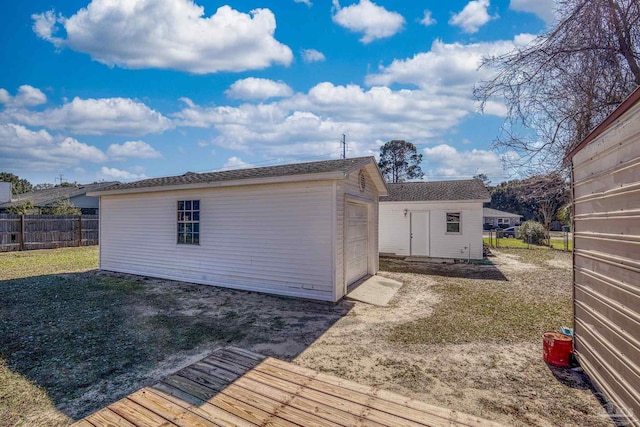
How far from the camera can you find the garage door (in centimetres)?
762

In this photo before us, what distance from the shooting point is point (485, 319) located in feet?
18.5

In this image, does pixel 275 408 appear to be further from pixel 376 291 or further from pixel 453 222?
pixel 453 222

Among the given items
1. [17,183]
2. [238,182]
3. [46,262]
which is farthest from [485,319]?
[17,183]

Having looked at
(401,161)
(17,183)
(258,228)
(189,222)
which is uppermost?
(401,161)

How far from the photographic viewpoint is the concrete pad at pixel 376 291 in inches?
271

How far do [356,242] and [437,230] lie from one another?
6709mm

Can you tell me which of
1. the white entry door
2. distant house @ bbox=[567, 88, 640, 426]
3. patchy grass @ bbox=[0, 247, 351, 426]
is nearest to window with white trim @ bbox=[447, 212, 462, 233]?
the white entry door

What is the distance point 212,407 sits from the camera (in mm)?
2490

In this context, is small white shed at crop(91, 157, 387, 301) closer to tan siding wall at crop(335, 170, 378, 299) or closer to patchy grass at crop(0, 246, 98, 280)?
tan siding wall at crop(335, 170, 378, 299)

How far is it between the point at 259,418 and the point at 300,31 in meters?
11.1

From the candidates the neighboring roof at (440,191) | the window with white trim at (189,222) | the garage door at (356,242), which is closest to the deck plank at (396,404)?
the garage door at (356,242)

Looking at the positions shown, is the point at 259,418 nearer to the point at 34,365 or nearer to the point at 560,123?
the point at 34,365

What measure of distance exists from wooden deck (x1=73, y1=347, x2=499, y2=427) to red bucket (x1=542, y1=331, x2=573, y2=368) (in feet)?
7.25

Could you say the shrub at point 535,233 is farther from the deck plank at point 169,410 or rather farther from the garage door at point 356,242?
the deck plank at point 169,410
